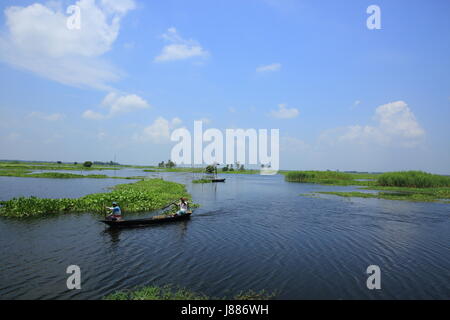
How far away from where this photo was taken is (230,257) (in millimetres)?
14141

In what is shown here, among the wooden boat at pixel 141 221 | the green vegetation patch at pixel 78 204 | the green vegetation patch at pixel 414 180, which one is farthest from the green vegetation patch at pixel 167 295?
the green vegetation patch at pixel 414 180

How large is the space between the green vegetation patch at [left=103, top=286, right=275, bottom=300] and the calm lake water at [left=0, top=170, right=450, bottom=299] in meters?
0.43

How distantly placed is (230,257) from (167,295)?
205 inches

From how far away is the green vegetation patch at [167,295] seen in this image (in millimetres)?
9367

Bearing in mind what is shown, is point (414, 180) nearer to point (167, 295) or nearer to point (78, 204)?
point (78, 204)

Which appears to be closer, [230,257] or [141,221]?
[230,257]

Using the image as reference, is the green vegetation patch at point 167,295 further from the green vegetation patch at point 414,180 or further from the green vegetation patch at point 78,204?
the green vegetation patch at point 414,180

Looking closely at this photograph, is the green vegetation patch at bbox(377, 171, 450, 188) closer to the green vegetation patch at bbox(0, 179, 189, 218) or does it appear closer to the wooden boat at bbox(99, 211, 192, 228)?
the green vegetation patch at bbox(0, 179, 189, 218)

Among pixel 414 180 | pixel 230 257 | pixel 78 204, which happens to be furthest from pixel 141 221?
pixel 414 180

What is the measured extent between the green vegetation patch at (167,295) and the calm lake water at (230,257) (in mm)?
432

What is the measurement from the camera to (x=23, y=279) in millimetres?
10633
